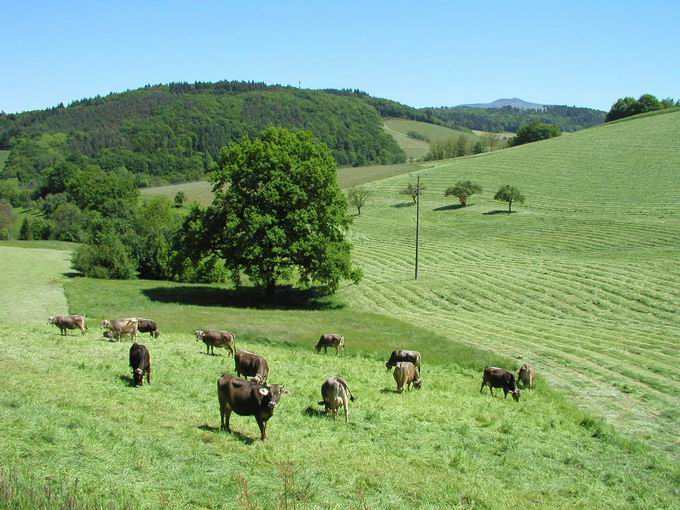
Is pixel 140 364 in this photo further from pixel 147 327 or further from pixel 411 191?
pixel 411 191

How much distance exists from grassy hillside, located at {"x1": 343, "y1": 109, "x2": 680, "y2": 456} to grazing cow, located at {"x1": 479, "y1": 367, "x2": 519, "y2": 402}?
3017 mm

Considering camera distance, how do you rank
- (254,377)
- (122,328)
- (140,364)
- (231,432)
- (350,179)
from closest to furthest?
(231,432), (140,364), (254,377), (122,328), (350,179)

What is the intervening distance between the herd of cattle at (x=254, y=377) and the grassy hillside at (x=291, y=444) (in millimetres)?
500

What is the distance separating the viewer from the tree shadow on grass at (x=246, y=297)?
1866 inches

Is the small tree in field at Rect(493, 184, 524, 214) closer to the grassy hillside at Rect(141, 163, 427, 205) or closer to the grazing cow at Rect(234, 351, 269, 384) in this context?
the grassy hillside at Rect(141, 163, 427, 205)

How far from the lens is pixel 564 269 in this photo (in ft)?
173

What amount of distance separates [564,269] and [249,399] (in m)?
43.6

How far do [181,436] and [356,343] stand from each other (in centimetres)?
1815

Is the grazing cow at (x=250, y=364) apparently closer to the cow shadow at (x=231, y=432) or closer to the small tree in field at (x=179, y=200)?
the cow shadow at (x=231, y=432)

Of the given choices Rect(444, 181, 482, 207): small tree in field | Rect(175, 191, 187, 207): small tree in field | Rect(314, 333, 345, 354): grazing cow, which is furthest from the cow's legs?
Rect(175, 191, 187, 207): small tree in field

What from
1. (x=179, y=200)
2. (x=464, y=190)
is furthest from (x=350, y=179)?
(x=464, y=190)

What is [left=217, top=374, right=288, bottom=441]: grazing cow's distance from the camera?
14.3 m

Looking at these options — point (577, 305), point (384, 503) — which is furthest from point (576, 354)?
point (384, 503)

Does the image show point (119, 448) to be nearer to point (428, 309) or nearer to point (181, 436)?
point (181, 436)
